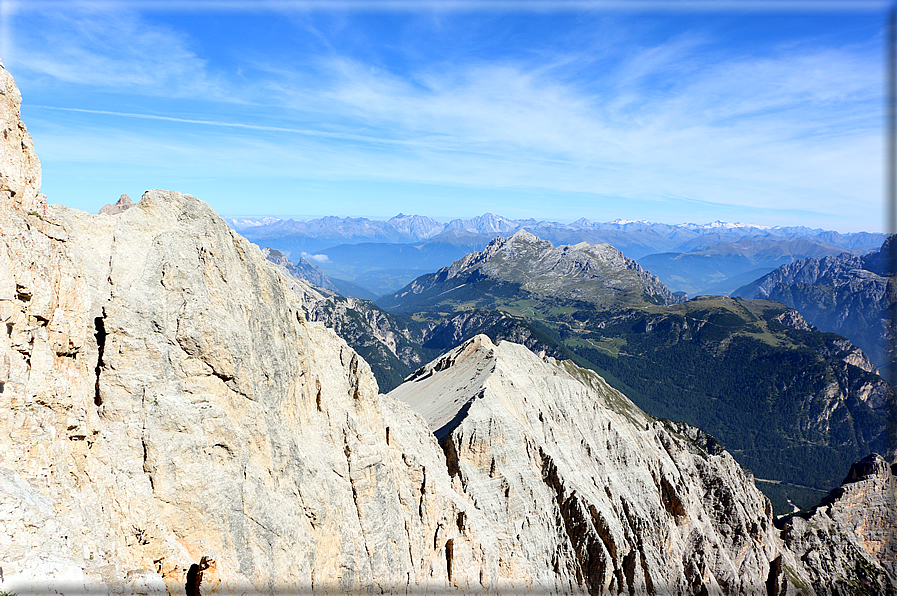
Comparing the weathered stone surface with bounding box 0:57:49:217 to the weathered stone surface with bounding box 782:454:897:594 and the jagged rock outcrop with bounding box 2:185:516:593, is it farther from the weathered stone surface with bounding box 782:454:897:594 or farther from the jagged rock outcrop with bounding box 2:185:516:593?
the weathered stone surface with bounding box 782:454:897:594

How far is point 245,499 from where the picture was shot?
28.0 m

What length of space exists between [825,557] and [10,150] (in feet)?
429

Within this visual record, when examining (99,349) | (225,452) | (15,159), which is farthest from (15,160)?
(225,452)

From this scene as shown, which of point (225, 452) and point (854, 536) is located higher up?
point (225, 452)

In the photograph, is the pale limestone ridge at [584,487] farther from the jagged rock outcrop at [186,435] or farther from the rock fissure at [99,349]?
the rock fissure at [99,349]

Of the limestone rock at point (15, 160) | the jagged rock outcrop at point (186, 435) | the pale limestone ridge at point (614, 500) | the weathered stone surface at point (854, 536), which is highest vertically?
the limestone rock at point (15, 160)

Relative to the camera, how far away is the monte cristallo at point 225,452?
20.3 m

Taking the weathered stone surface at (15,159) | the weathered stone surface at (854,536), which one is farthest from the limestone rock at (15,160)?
the weathered stone surface at (854,536)

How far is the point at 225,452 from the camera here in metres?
27.7

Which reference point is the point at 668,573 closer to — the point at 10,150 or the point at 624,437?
the point at 624,437

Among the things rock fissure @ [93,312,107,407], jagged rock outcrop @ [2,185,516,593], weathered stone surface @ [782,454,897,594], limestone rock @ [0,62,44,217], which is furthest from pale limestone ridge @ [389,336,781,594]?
limestone rock @ [0,62,44,217]

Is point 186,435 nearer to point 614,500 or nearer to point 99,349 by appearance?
point 99,349

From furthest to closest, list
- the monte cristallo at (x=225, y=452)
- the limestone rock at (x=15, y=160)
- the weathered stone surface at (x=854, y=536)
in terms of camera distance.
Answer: the weathered stone surface at (x=854, y=536)
the limestone rock at (x=15, y=160)
the monte cristallo at (x=225, y=452)

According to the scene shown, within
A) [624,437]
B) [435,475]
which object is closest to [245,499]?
[435,475]
